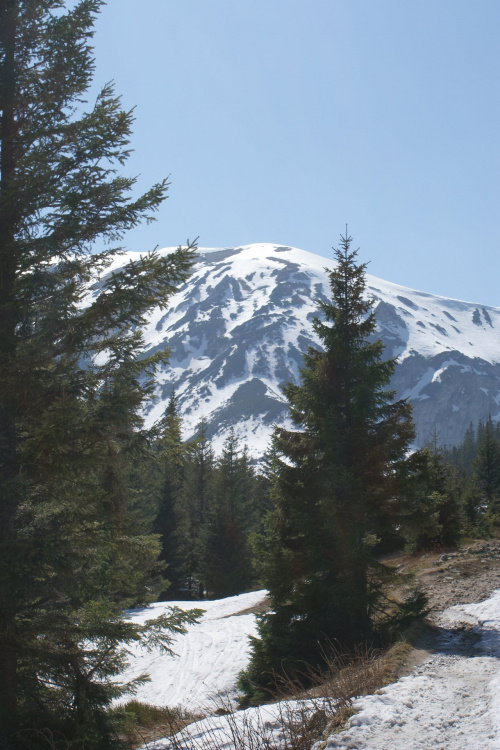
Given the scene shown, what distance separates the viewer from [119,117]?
7508 mm

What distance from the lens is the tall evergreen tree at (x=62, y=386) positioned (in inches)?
239

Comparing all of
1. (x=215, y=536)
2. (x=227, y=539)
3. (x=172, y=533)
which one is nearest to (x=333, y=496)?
(x=227, y=539)

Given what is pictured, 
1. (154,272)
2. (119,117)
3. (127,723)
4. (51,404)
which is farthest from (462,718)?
(119,117)

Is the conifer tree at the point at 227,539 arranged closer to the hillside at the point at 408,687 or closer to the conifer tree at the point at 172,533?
the conifer tree at the point at 172,533

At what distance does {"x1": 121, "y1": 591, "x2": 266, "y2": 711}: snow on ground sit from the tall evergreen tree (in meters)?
3.61

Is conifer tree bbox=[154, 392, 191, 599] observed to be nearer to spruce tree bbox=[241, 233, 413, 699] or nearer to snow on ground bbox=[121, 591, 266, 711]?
snow on ground bbox=[121, 591, 266, 711]

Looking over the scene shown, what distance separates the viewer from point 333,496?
10422mm

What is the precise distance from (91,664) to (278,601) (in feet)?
17.4

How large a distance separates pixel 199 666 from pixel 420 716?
30.9 feet

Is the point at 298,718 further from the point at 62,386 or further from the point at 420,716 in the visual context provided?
the point at 62,386

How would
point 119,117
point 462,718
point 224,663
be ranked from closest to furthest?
point 462,718 → point 119,117 → point 224,663

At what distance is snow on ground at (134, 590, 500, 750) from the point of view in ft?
15.6

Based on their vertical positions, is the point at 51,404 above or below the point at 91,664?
above

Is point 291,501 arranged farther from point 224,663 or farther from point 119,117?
point 119,117
